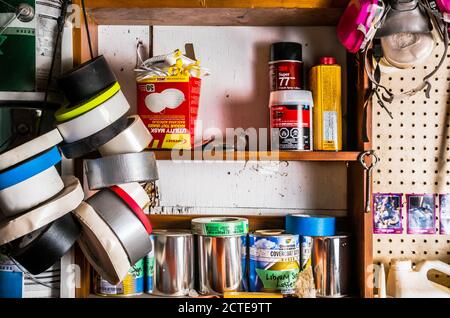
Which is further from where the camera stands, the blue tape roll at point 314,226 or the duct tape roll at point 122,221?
the blue tape roll at point 314,226

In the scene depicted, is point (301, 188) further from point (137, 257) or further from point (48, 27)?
point (48, 27)

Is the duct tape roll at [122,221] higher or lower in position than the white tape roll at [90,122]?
lower

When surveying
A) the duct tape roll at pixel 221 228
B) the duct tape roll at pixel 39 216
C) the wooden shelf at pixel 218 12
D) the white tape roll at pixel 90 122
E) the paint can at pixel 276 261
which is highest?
the wooden shelf at pixel 218 12

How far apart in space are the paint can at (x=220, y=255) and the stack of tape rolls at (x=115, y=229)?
6.0 inches

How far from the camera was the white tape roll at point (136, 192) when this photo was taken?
3.85 feet

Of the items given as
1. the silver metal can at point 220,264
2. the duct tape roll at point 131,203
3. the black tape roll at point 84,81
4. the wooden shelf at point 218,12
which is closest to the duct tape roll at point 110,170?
the duct tape roll at point 131,203

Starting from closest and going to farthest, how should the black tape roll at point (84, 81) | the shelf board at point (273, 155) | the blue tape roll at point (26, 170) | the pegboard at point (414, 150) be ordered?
the blue tape roll at point (26, 170) < the black tape roll at point (84, 81) < the shelf board at point (273, 155) < the pegboard at point (414, 150)

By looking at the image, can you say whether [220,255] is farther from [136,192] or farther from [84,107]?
[84,107]

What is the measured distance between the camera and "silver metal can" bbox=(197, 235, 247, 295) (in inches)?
49.1

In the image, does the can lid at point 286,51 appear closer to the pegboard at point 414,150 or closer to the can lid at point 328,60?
the can lid at point 328,60

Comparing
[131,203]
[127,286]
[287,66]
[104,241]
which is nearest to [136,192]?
[131,203]

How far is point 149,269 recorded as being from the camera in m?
1.28

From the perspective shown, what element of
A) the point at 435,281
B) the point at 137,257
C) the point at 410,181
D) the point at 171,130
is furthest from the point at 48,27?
the point at 435,281

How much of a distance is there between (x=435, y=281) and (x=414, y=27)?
0.70m
